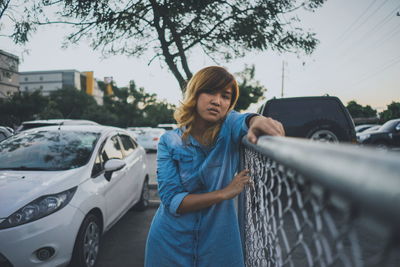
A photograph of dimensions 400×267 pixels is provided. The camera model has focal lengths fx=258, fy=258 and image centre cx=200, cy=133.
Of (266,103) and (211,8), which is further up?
(211,8)

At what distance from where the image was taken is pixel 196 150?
5.12ft

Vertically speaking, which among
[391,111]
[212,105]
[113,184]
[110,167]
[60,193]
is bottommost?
[113,184]

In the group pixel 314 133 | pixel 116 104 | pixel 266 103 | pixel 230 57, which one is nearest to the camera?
pixel 314 133

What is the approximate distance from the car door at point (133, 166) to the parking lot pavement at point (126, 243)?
42cm

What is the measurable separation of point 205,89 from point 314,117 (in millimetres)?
4338

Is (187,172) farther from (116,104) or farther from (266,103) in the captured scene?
(116,104)

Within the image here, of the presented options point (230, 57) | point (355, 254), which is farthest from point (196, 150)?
point (230, 57)

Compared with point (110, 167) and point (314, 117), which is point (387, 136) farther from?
point (110, 167)

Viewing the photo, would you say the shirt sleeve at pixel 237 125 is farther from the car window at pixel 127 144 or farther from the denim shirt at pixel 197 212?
the car window at pixel 127 144

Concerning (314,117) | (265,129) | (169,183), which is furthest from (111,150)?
(314,117)

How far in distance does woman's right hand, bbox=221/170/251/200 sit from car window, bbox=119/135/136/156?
378 centimetres

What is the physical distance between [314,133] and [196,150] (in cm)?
424

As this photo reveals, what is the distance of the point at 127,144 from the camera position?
5.26 m

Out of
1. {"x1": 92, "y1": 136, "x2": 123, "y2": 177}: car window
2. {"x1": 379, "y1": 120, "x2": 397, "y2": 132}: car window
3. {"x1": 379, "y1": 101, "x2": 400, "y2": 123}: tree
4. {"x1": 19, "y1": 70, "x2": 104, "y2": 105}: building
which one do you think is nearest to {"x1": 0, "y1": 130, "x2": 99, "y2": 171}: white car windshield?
{"x1": 92, "y1": 136, "x2": 123, "y2": 177}: car window
